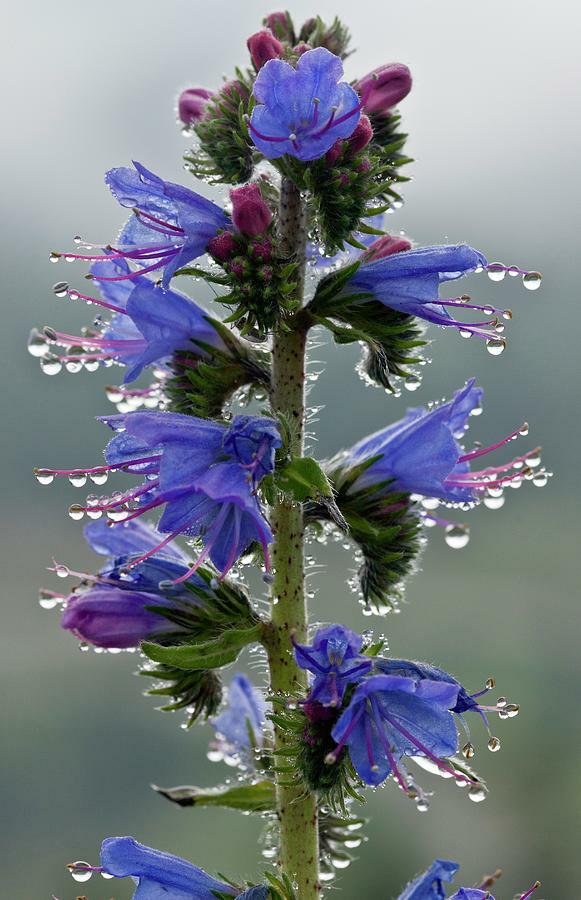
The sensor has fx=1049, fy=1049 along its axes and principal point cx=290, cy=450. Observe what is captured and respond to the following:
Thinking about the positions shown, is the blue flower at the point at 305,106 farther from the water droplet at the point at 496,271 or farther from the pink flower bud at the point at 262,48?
the water droplet at the point at 496,271

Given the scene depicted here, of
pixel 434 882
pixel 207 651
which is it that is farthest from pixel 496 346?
pixel 434 882

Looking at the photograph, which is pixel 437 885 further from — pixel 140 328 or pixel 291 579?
pixel 140 328

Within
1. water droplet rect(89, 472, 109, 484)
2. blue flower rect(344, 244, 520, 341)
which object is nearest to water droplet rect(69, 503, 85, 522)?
water droplet rect(89, 472, 109, 484)

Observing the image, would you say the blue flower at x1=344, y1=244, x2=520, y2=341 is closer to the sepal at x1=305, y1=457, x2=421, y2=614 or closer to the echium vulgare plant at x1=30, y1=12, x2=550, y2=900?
the echium vulgare plant at x1=30, y1=12, x2=550, y2=900

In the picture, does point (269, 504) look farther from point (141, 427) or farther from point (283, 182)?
point (283, 182)

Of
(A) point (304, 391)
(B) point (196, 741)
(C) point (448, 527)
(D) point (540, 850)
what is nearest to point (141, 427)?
(A) point (304, 391)

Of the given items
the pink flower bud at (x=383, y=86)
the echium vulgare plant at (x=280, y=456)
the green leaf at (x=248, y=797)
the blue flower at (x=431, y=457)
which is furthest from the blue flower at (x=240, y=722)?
the pink flower bud at (x=383, y=86)

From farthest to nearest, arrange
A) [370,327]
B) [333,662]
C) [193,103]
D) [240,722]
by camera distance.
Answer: [240,722] → [193,103] → [370,327] → [333,662]
